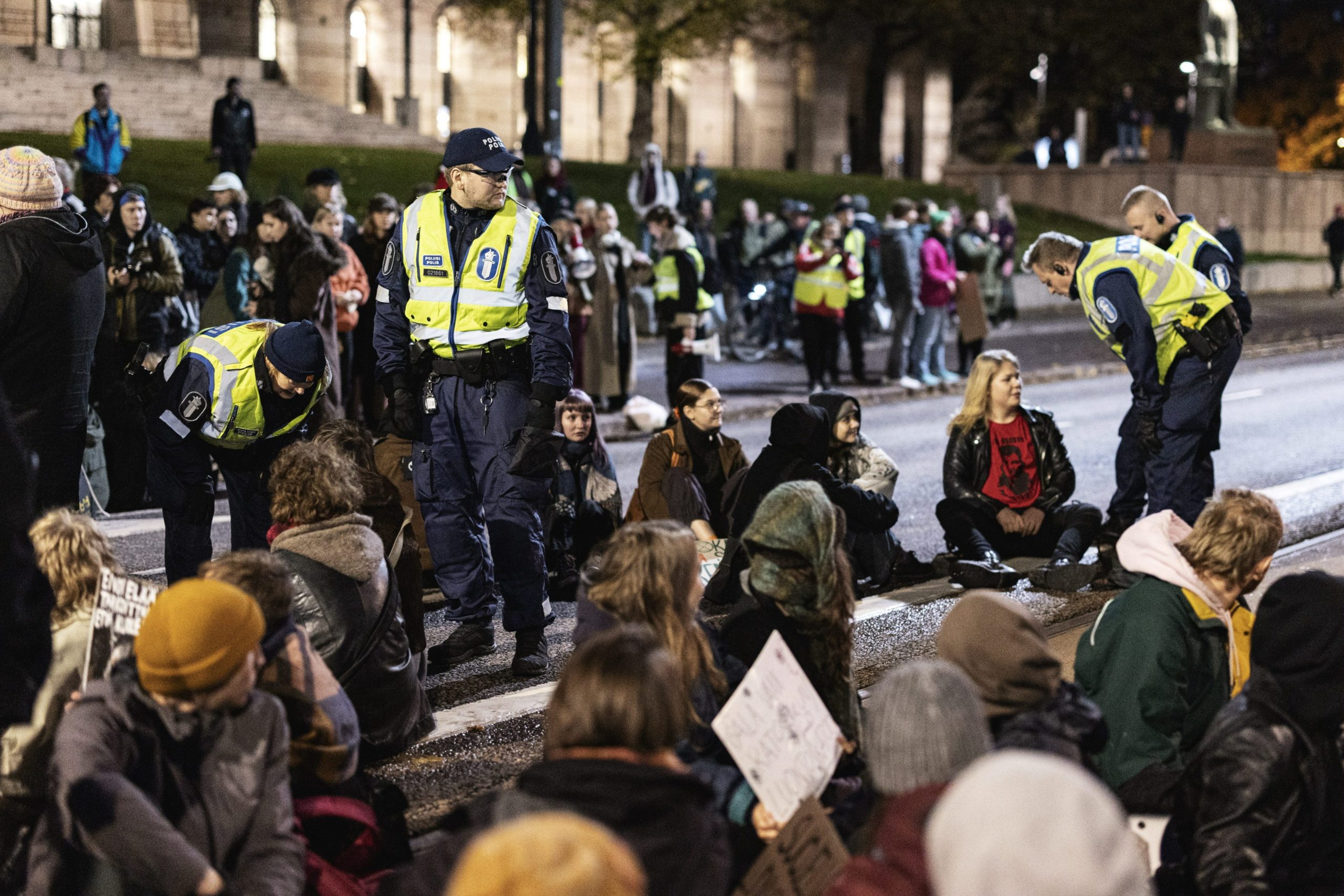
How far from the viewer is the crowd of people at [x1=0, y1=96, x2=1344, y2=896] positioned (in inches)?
139

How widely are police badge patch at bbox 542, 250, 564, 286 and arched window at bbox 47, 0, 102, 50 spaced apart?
36305 mm

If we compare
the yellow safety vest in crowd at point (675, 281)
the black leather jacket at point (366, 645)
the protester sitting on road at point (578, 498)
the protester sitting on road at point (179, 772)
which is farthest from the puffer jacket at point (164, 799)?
the yellow safety vest in crowd at point (675, 281)

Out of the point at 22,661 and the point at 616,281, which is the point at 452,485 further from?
the point at 616,281

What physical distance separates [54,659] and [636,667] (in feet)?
6.75

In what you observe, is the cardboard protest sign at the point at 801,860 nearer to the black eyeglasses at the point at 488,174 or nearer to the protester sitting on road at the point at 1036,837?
the protester sitting on road at the point at 1036,837

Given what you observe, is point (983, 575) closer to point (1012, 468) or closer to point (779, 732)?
point (1012, 468)

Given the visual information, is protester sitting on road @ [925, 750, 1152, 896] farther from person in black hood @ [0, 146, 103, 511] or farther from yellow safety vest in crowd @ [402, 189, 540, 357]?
person in black hood @ [0, 146, 103, 511]

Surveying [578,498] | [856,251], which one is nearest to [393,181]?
[856,251]

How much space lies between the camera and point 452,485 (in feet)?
22.6

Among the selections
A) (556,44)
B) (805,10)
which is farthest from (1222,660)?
(805,10)

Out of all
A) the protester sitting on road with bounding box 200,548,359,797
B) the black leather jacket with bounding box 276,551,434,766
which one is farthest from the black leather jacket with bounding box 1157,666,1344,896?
the black leather jacket with bounding box 276,551,434,766

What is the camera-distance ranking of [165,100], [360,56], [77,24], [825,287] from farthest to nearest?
1. [360,56]
2. [77,24]
3. [165,100]
4. [825,287]

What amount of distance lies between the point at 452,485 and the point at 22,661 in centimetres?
287

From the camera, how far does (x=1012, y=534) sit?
8875 mm
